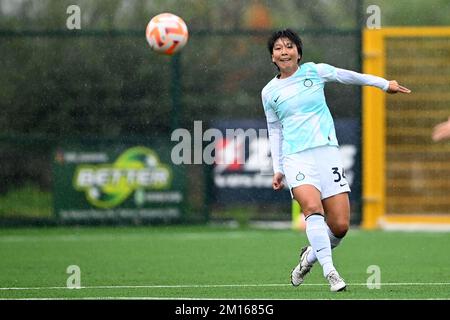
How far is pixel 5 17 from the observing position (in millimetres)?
18312

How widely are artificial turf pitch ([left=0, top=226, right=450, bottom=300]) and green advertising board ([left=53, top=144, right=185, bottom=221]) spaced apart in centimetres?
29

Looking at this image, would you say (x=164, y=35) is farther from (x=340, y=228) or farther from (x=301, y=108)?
(x=340, y=228)

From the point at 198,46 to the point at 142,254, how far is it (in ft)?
A: 17.1

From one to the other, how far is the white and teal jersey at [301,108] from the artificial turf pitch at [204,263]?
1.17m

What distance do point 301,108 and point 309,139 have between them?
0.26 meters

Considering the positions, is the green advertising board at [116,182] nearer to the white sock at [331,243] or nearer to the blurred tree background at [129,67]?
the blurred tree background at [129,67]

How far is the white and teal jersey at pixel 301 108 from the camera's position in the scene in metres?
9.45

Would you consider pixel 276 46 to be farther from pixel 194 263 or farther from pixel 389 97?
pixel 389 97

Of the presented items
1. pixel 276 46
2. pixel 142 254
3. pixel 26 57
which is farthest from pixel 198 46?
pixel 276 46

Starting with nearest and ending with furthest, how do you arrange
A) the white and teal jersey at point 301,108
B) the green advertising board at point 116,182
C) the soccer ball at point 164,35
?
the white and teal jersey at point 301,108 < the soccer ball at point 164,35 < the green advertising board at point 116,182

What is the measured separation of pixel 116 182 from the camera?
17.6 metres

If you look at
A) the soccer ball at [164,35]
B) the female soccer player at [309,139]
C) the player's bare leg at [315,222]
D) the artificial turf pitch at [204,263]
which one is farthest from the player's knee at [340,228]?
the soccer ball at [164,35]

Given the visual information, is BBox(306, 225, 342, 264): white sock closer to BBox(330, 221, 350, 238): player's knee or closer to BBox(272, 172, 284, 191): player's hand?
BBox(330, 221, 350, 238): player's knee

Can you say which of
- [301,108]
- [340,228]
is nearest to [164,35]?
[301,108]
